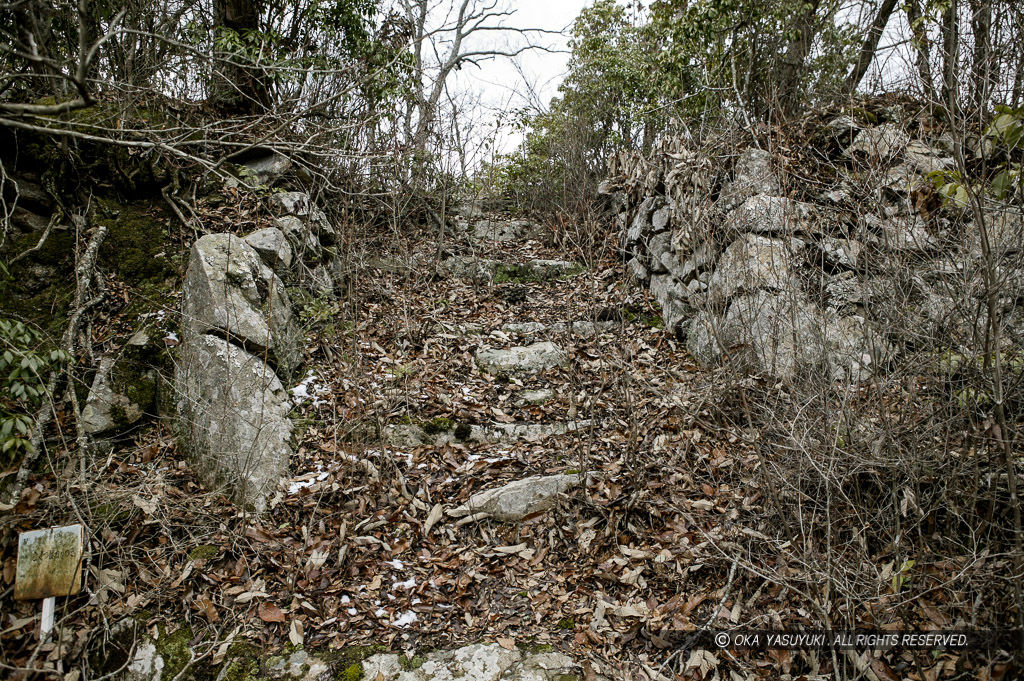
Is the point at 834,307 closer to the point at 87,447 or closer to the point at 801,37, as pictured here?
the point at 801,37

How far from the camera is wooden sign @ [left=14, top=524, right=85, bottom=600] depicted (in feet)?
9.52

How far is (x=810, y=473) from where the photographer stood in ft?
10.2

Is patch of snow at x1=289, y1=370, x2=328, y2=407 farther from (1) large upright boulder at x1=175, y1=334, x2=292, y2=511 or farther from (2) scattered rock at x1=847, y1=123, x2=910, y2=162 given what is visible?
(2) scattered rock at x1=847, y1=123, x2=910, y2=162

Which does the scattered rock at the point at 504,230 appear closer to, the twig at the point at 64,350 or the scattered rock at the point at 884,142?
the scattered rock at the point at 884,142

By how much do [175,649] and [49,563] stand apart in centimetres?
83

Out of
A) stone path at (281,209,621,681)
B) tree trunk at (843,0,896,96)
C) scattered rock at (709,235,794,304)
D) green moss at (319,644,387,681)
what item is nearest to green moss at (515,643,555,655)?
stone path at (281,209,621,681)

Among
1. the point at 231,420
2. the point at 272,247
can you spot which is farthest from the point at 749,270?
the point at 272,247

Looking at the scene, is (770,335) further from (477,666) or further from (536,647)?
(477,666)

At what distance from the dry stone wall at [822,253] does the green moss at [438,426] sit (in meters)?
2.29

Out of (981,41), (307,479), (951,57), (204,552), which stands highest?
(981,41)

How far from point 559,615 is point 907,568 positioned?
5.88 ft

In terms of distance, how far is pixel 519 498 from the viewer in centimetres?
384

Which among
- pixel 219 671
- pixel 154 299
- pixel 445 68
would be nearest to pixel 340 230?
pixel 154 299

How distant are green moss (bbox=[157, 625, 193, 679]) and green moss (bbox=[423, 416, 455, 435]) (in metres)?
2.11
